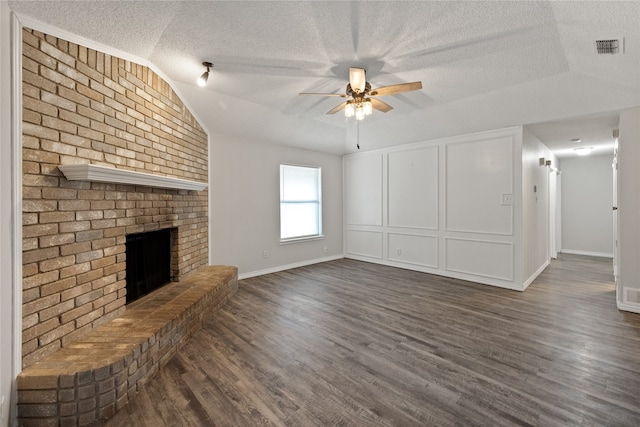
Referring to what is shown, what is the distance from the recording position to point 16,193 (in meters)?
1.65

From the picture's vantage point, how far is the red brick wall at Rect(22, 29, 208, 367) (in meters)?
1.76

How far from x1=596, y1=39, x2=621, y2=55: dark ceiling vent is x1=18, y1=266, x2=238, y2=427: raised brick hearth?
14.2 feet

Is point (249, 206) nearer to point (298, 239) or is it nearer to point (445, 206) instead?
point (298, 239)

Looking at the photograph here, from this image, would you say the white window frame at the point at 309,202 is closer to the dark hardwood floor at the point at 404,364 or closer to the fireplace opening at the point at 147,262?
the dark hardwood floor at the point at 404,364

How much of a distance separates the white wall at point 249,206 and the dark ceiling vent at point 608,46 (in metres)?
4.30

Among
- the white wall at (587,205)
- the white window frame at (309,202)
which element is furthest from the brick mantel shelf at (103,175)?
the white wall at (587,205)

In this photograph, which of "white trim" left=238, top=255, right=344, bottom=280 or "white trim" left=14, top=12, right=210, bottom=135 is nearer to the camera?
"white trim" left=14, top=12, right=210, bottom=135

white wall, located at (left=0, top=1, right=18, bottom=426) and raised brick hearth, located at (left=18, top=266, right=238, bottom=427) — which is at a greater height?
white wall, located at (left=0, top=1, right=18, bottom=426)

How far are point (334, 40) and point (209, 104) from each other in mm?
2132

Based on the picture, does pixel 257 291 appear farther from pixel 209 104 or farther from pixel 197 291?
pixel 209 104

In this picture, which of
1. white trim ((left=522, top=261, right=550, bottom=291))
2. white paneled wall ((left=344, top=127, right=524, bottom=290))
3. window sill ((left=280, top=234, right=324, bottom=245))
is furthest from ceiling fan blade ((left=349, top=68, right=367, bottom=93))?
white trim ((left=522, top=261, right=550, bottom=291))

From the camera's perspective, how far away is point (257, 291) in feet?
13.7

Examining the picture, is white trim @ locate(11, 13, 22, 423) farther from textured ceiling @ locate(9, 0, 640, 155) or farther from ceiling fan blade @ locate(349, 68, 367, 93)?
ceiling fan blade @ locate(349, 68, 367, 93)

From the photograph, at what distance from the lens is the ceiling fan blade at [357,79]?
2.49m
